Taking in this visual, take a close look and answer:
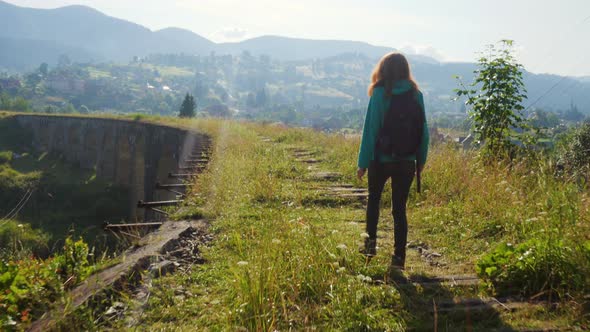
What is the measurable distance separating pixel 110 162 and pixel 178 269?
41.2 m

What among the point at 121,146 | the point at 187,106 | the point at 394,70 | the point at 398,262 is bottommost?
the point at 121,146

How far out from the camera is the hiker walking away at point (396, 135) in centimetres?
355

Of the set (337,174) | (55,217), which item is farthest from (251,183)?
(55,217)

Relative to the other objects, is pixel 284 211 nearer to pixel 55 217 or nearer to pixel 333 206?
pixel 333 206

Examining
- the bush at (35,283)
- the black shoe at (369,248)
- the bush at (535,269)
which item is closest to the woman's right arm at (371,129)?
the black shoe at (369,248)

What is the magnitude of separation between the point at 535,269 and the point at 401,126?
1.41 meters

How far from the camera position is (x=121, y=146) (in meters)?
35.9

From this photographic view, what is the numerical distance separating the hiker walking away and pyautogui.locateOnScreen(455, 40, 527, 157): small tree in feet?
13.0

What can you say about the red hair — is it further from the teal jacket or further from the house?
the house

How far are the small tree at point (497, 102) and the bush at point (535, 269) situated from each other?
4.17 meters

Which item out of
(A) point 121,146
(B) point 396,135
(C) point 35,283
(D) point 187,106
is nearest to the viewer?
(C) point 35,283

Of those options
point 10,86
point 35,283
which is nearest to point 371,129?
point 35,283

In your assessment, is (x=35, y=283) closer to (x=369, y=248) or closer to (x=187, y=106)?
(x=369, y=248)

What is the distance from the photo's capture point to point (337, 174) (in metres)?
8.31
